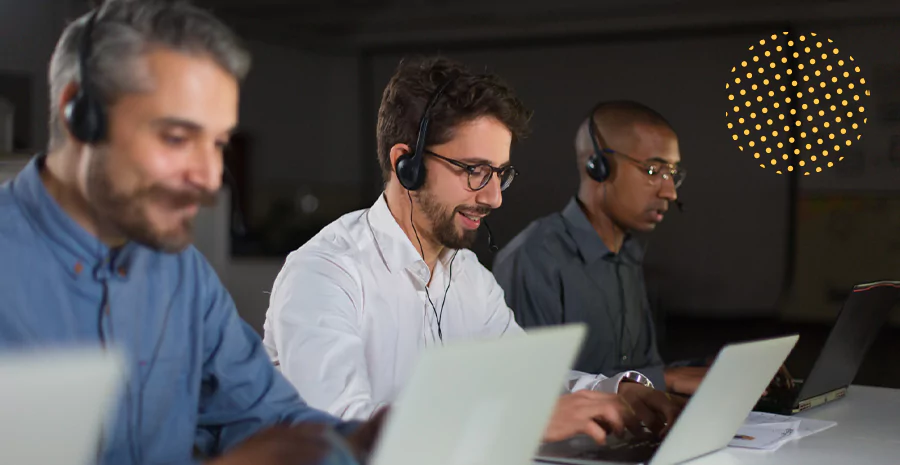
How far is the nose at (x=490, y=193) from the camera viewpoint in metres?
1.96

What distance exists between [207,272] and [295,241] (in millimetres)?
1256

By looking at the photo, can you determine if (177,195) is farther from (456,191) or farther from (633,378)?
(633,378)

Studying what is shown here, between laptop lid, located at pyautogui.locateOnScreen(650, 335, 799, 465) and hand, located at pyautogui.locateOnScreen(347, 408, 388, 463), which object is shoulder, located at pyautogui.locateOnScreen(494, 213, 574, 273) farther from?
hand, located at pyautogui.locateOnScreen(347, 408, 388, 463)

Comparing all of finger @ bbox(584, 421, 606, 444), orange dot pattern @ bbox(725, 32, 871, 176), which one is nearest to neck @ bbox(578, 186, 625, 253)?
orange dot pattern @ bbox(725, 32, 871, 176)

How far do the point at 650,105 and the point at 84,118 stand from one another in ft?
6.64

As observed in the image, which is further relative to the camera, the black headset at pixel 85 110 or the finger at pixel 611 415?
the finger at pixel 611 415

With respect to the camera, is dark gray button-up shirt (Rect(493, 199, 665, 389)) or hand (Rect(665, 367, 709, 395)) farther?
dark gray button-up shirt (Rect(493, 199, 665, 389))

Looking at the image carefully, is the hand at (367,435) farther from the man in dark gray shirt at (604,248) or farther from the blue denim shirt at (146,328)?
the man in dark gray shirt at (604,248)

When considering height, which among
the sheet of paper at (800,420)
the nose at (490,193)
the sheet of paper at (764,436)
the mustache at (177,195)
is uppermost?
the mustache at (177,195)

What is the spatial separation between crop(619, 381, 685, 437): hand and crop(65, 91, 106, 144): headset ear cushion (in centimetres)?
87

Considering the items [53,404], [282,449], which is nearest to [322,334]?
[282,449]

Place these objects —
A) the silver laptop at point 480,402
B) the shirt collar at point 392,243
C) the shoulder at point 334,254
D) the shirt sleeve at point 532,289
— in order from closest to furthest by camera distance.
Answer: the silver laptop at point 480,402, the shoulder at point 334,254, the shirt collar at point 392,243, the shirt sleeve at point 532,289

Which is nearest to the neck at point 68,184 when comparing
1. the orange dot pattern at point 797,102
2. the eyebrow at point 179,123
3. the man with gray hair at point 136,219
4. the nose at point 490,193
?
the man with gray hair at point 136,219

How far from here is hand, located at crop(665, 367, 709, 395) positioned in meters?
2.00
